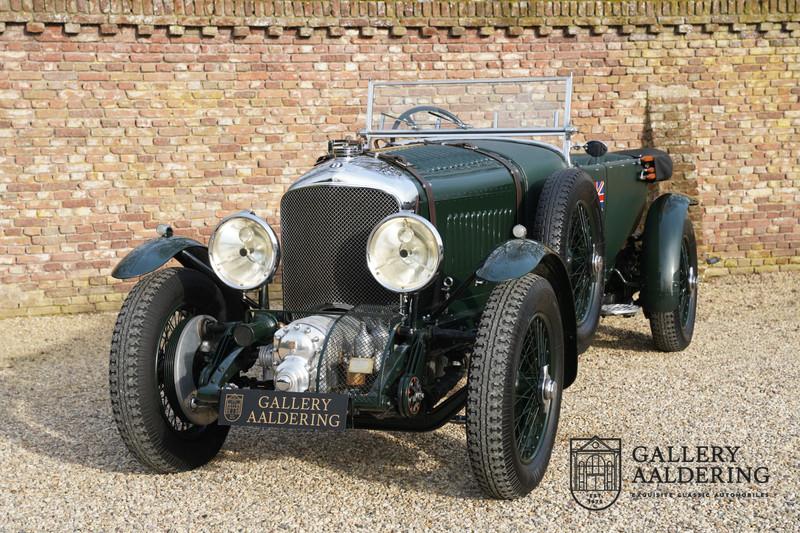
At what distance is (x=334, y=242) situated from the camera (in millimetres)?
4254

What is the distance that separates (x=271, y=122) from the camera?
8500 mm

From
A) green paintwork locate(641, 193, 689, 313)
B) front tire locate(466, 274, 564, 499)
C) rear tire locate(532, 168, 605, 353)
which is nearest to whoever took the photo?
front tire locate(466, 274, 564, 499)

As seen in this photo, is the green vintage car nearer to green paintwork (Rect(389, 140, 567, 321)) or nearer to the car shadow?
green paintwork (Rect(389, 140, 567, 321))

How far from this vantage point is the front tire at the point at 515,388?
3.61 meters

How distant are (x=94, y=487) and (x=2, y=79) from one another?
4.90m

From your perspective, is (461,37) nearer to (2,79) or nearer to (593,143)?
(593,143)

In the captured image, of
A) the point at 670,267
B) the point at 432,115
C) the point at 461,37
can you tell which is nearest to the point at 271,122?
the point at 461,37

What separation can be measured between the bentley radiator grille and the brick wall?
427cm

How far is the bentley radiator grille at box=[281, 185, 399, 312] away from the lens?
Result: 4.21 meters

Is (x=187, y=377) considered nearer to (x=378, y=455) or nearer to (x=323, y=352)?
(x=323, y=352)

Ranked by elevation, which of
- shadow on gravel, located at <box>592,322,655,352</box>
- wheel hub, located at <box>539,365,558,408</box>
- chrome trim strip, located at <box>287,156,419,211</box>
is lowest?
shadow on gravel, located at <box>592,322,655,352</box>

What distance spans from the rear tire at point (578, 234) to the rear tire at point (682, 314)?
3.66ft
